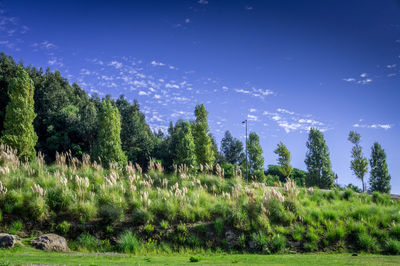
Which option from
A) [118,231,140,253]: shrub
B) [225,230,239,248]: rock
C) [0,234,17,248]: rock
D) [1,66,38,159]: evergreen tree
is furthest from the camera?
[1,66,38,159]: evergreen tree

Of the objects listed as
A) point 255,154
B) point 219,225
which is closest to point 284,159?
point 255,154

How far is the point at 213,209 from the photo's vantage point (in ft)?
27.8

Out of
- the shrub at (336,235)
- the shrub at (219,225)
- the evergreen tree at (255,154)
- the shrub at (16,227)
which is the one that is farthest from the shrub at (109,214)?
the evergreen tree at (255,154)

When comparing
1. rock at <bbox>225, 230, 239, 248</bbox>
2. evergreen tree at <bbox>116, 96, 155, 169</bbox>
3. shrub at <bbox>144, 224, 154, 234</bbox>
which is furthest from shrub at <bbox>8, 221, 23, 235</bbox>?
evergreen tree at <bbox>116, 96, 155, 169</bbox>

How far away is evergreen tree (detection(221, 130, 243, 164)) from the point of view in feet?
184

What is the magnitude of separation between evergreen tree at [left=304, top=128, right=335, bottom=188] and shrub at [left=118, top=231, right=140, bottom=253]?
2486cm

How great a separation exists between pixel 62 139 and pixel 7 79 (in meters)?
9.14

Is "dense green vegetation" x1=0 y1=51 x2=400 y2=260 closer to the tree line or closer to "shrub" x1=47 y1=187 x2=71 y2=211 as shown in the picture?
"shrub" x1=47 y1=187 x2=71 y2=211

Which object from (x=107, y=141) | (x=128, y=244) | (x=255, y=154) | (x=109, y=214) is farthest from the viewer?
(x=255, y=154)

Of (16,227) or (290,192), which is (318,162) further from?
(16,227)

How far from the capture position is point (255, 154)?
3022 cm

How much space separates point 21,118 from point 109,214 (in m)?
13.5

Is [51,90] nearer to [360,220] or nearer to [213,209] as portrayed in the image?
[213,209]

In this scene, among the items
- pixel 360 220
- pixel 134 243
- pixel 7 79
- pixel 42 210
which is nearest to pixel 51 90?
pixel 7 79
